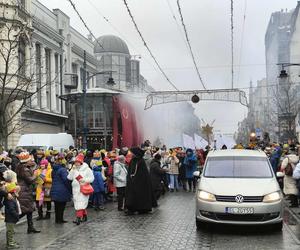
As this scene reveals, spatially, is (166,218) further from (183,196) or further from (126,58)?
(126,58)

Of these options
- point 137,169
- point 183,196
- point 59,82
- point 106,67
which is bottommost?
point 183,196

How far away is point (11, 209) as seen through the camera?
940cm

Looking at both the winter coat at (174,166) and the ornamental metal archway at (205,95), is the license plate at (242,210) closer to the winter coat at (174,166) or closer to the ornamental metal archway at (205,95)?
the winter coat at (174,166)

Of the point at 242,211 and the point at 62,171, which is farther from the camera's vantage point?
the point at 62,171

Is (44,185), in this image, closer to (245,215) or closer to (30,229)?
(30,229)

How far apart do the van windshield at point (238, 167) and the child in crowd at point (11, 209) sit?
412cm

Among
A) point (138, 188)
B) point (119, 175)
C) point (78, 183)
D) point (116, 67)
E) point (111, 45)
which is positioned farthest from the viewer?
point (116, 67)

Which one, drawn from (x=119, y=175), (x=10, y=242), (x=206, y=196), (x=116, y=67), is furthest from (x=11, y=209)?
(x=116, y=67)

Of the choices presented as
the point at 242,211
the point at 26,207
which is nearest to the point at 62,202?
the point at 26,207

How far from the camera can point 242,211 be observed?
9.83 metres

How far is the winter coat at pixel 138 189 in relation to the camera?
13.3 metres

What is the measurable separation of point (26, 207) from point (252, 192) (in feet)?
14.6

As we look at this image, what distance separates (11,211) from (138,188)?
4.57 m

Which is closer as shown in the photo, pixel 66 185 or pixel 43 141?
pixel 66 185
